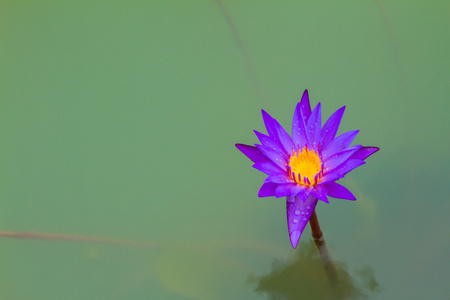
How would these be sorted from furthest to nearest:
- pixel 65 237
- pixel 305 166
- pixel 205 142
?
pixel 205 142 < pixel 65 237 < pixel 305 166

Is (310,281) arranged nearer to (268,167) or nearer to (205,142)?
(268,167)

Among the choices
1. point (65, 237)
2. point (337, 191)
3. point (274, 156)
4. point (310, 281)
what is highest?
point (274, 156)

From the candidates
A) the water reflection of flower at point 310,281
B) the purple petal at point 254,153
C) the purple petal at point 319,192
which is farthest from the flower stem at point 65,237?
the purple petal at point 319,192

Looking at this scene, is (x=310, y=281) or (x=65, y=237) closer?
(x=310, y=281)

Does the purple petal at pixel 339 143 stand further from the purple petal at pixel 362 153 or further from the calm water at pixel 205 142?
the calm water at pixel 205 142

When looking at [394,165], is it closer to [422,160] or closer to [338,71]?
[422,160]

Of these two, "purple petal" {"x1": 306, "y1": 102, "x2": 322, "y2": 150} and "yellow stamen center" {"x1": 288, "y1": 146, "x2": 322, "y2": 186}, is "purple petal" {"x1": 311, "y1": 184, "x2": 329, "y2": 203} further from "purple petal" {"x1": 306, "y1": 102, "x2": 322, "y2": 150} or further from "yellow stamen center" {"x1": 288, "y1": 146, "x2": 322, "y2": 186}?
"purple petal" {"x1": 306, "y1": 102, "x2": 322, "y2": 150}

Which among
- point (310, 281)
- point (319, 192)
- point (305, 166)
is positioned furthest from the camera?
point (310, 281)

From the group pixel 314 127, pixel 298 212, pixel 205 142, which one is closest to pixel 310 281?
pixel 298 212
